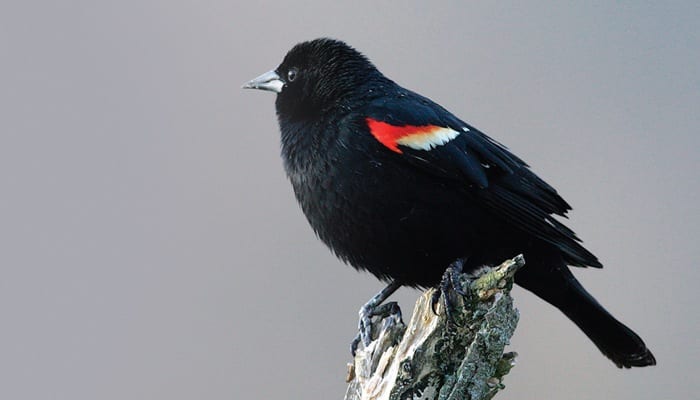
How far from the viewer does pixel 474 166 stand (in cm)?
379

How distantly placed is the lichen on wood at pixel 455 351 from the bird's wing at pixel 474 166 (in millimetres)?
596

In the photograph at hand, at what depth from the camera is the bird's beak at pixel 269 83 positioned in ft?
14.7

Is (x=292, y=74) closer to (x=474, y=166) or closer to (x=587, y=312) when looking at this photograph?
(x=474, y=166)

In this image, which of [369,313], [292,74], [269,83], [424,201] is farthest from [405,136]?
[269,83]

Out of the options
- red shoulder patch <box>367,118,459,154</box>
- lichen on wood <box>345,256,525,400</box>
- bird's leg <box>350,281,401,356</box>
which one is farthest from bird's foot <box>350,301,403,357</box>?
red shoulder patch <box>367,118,459,154</box>

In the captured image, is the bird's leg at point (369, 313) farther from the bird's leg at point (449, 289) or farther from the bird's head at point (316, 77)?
the bird's head at point (316, 77)

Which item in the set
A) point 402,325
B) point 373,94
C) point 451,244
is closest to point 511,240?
point 451,244

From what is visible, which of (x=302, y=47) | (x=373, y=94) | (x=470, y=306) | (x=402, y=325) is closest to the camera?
(x=470, y=306)

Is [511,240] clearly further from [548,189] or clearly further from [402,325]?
[402,325]

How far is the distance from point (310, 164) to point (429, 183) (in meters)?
0.52

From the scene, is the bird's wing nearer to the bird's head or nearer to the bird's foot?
the bird's head

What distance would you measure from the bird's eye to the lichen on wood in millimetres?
1625

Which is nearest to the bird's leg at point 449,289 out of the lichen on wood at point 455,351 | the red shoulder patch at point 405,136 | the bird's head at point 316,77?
the lichen on wood at point 455,351

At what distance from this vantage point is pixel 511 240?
3.81 metres
